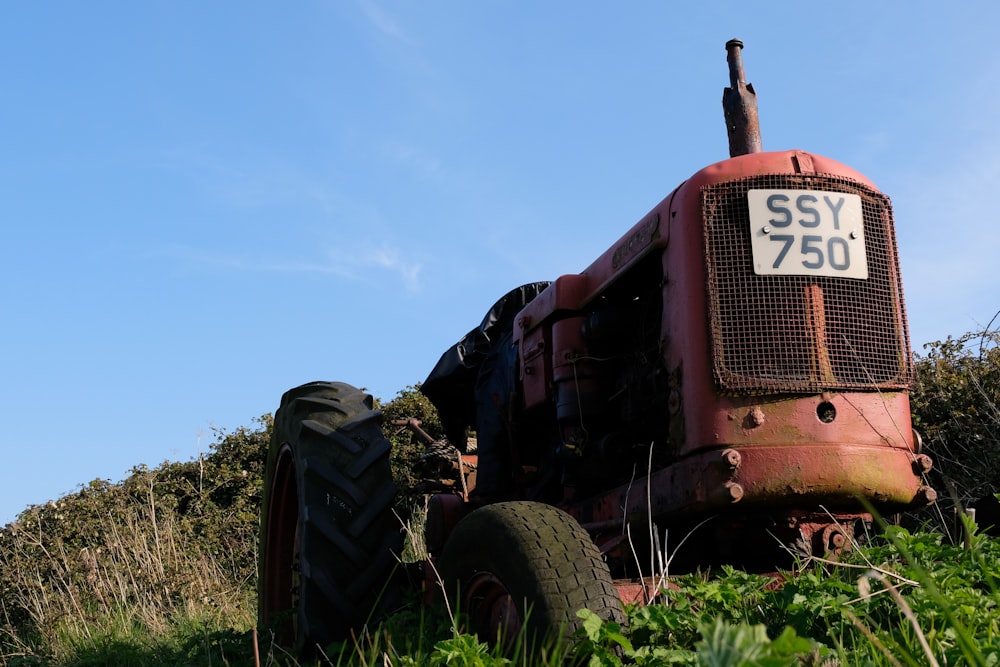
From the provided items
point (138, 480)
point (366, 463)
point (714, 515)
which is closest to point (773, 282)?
point (714, 515)

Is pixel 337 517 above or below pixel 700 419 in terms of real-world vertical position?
below

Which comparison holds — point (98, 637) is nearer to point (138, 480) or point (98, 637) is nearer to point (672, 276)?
point (138, 480)

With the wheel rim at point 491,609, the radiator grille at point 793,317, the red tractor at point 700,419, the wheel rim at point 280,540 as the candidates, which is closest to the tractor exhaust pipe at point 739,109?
the red tractor at point 700,419

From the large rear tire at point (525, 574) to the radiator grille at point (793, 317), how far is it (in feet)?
2.92

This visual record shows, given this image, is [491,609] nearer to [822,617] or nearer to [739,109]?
[822,617]

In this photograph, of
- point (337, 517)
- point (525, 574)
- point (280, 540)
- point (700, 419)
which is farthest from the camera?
point (280, 540)

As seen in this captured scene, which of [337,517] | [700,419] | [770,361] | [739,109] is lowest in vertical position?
[337,517]

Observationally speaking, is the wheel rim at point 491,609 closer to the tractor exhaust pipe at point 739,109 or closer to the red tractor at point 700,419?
the red tractor at point 700,419

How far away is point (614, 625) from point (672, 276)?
60.5 inches

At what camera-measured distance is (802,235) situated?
3.50 m

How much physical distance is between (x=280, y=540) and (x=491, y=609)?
254cm

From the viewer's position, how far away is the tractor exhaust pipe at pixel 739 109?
13.2ft

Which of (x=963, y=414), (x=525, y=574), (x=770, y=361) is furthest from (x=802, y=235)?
(x=963, y=414)

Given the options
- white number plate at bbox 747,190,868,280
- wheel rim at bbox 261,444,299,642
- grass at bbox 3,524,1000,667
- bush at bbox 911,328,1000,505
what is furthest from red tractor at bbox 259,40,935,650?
bush at bbox 911,328,1000,505
